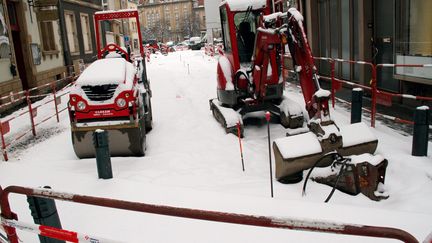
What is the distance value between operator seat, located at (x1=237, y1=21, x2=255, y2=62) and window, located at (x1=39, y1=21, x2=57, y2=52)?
12.6 meters

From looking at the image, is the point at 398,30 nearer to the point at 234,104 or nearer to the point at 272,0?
the point at 272,0

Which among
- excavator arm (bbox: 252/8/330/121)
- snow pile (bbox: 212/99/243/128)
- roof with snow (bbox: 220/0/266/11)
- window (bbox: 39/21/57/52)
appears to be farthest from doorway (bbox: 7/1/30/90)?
excavator arm (bbox: 252/8/330/121)

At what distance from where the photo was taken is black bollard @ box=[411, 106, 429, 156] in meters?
6.64

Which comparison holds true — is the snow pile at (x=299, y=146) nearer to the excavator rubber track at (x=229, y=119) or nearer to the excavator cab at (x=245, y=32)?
the excavator rubber track at (x=229, y=119)

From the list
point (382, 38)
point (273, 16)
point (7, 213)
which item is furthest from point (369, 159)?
point (382, 38)

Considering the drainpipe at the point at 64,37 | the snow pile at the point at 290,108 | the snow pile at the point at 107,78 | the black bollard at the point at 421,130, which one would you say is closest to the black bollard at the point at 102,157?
the snow pile at the point at 107,78

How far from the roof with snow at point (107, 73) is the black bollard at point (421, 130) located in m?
5.26

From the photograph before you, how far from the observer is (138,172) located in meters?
7.30

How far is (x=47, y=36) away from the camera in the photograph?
19938 millimetres

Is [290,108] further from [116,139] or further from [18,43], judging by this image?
[18,43]

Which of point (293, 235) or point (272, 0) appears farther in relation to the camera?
point (272, 0)

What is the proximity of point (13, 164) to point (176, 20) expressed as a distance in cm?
10873

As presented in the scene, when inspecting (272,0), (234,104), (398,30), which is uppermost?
(272,0)

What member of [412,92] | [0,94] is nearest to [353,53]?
[412,92]
